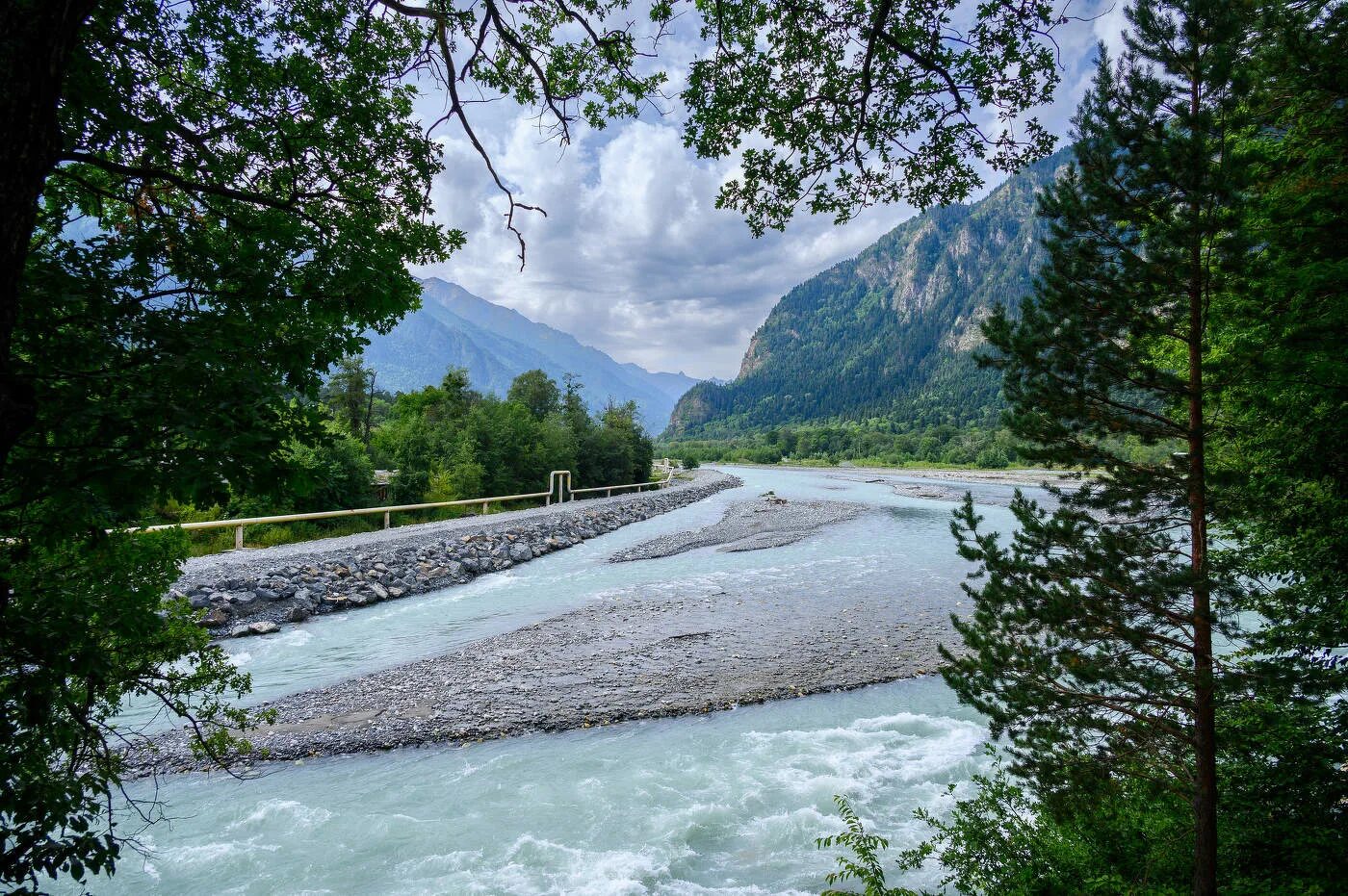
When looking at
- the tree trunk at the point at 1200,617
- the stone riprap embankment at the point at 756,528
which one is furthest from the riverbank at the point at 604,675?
the stone riprap embankment at the point at 756,528

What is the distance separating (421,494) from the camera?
91.7 feet

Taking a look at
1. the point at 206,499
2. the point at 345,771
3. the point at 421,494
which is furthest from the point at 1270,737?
the point at 421,494

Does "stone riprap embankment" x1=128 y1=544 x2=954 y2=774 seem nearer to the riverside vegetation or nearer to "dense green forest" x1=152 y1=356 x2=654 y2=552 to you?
"dense green forest" x1=152 y1=356 x2=654 y2=552

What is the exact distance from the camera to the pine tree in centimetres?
367

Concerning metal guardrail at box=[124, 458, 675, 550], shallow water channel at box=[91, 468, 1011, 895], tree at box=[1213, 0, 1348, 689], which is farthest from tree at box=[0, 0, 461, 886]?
tree at box=[1213, 0, 1348, 689]

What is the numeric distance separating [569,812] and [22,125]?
6.71 meters

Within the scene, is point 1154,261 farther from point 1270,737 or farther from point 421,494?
point 421,494

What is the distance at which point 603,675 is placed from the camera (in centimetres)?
974

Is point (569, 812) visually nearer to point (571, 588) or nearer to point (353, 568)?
point (571, 588)

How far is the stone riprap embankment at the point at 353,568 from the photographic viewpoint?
1224 cm

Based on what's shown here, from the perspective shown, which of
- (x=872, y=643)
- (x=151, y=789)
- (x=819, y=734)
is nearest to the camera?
(x=151, y=789)

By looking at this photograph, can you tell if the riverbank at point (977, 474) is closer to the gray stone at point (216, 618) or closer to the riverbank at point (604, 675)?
the riverbank at point (604, 675)

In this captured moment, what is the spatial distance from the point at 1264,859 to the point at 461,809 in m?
6.70

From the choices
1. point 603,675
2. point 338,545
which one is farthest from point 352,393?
point 603,675
